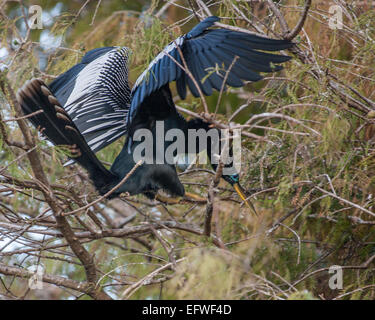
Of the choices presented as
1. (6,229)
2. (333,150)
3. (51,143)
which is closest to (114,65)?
(51,143)

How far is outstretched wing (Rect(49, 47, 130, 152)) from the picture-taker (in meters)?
2.66

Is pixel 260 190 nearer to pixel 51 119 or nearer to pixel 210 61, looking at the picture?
pixel 210 61

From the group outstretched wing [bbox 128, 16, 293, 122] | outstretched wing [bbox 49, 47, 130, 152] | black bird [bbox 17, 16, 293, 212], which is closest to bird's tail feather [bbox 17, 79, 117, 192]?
black bird [bbox 17, 16, 293, 212]

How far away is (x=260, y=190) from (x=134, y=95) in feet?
2.29

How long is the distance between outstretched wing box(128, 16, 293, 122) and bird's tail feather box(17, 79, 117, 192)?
0.83 feet

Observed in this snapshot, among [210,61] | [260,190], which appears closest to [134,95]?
[210,61]

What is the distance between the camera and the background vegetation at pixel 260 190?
1.76 metres

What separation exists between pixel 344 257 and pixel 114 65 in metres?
1.62

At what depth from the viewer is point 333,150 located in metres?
1.92

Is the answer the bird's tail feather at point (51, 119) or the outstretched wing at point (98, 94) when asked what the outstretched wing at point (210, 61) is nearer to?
the bird's tail feather at point (51, 119)

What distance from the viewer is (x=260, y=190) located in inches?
93.7
